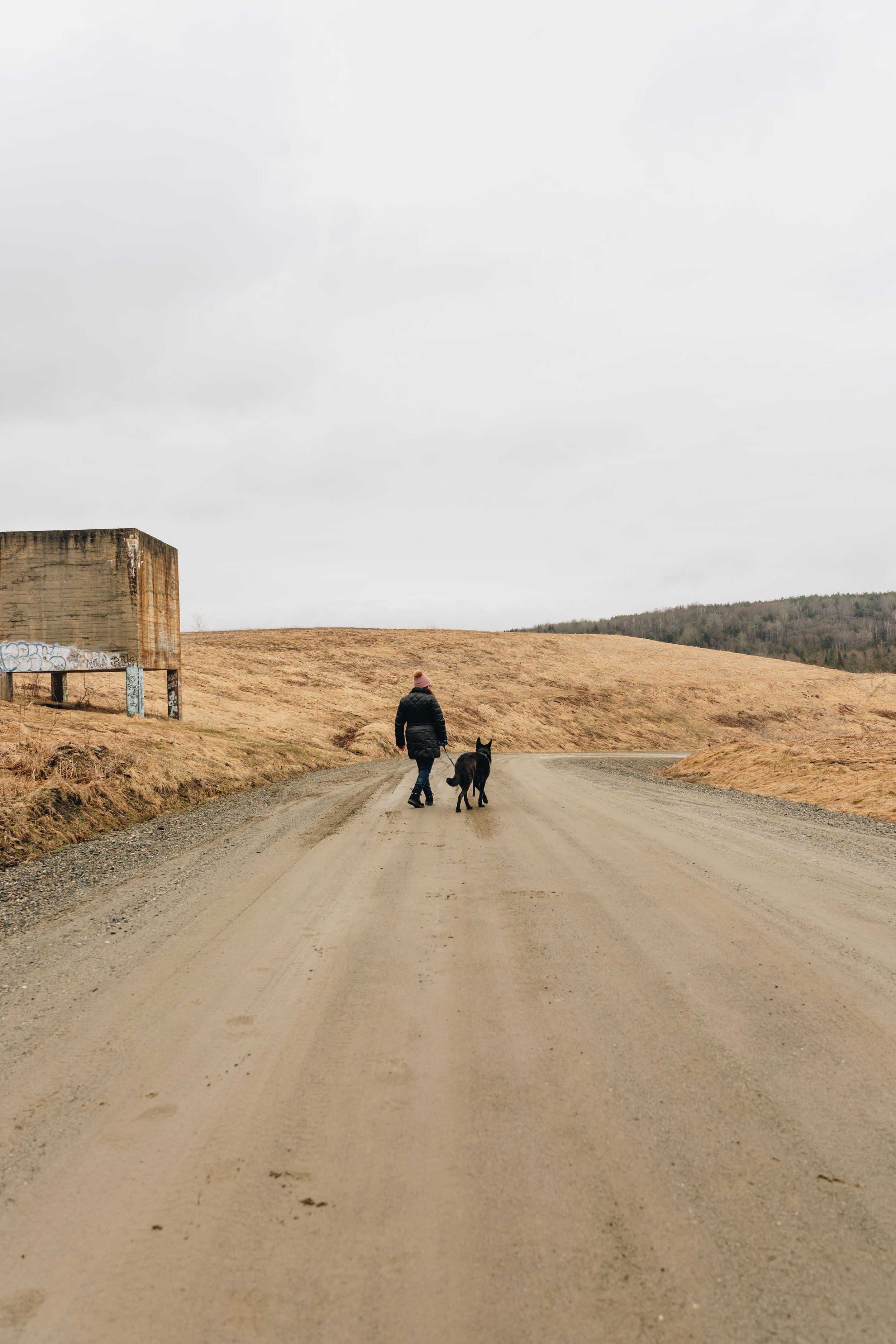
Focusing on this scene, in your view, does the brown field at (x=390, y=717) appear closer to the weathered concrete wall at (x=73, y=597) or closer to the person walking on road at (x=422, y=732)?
the weathered concrete wall at (x=73, y=597)

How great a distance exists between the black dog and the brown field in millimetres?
5099

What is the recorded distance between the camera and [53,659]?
20.0 meters

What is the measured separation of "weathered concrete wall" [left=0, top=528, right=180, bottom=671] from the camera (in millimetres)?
19859

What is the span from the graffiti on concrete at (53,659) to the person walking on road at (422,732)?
494 inches

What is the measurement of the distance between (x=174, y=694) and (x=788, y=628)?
455ft

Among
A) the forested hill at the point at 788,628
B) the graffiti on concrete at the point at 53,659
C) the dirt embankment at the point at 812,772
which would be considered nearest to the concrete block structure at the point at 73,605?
the graffiti on concrete at the point at 53,659

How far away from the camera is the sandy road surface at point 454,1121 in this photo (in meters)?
1.98

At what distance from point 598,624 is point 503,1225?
5767 inches

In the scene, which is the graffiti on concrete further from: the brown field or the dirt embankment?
the dirt embankment

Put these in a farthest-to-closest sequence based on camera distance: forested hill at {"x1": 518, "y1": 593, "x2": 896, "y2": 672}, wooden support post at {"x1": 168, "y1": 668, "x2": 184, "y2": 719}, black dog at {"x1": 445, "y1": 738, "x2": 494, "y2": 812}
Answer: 1. forested hill at {"x1": 518, "y1": 593, "x2": 896, "y2": 672}
2. wooden support post at {"x1": 168, "y1": 668, "x2": 184, "y2": 719}
3. black dog at {"x1": 445, "y1": 738, "x2": 494, "y2": 812}

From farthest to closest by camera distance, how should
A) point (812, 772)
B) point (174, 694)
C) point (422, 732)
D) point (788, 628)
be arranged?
point (788, 628) → point (174, 694) → point (812, 772) → point (422, 732)

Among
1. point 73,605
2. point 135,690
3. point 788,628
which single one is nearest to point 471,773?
point 135,690

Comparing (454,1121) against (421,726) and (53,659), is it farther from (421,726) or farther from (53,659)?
(53,659)

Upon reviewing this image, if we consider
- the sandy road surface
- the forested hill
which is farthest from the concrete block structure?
the forested hill
